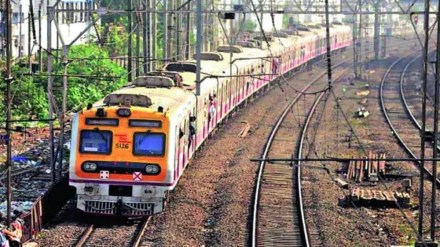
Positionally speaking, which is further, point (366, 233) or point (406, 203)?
point (406, 203)

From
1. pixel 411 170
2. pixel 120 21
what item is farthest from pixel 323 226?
pixel 120 21

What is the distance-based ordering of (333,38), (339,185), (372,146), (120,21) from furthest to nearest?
1. (333,38)
2. (120,21)
3. (372,146)
4. (339,185)

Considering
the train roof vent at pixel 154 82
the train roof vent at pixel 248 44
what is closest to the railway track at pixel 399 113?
the train roof vent at pixel 154 82

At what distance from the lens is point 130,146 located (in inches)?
631

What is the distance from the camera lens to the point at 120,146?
16.0 meters

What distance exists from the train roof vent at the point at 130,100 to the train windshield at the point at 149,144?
0.68m

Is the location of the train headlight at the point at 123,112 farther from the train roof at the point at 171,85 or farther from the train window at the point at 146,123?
the train roof at the point at 171,85

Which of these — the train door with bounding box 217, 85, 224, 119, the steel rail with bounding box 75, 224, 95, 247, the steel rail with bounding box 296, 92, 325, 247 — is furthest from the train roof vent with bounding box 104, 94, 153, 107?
the train door with bounding box 217, 85, 224, 119

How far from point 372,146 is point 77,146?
12092mm

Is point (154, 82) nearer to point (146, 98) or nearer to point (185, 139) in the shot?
point (185, 139)

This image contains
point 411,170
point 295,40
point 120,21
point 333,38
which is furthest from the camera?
point 333,38

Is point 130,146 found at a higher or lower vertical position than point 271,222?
higher

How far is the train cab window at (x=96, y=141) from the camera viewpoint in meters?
16.0

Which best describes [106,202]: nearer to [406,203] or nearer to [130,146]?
[130,146]
